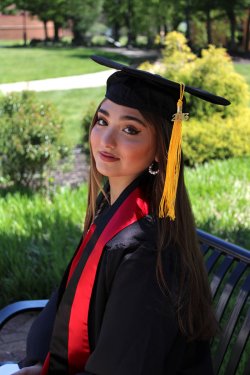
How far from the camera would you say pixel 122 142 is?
1910 millimetres

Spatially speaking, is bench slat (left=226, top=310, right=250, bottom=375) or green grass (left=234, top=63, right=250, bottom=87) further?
green grass (left=234, top=63, right=250, bottom=87)

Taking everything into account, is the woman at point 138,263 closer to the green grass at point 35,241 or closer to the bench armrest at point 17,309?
the bench armrest at point 17,309

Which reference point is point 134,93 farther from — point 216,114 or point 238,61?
point 238,61

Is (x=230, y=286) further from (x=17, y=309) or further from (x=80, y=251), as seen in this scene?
(x=17, y=309)

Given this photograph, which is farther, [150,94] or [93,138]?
[93,138]

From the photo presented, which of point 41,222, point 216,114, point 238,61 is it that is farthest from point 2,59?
point 41,222

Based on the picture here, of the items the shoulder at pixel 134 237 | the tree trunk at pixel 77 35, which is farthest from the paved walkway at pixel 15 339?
the tree trunk at pixel 77 35

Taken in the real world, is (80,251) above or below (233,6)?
above

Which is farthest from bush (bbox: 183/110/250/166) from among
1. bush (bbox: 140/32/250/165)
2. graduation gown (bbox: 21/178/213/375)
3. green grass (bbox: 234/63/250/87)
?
green grass (bbox: 234/63/250/87)

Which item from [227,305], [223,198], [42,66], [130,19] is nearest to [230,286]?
[227,305]

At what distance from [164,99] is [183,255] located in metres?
0.46

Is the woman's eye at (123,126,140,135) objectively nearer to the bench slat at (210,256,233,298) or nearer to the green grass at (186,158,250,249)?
the bench slat at (210,256,233,298)

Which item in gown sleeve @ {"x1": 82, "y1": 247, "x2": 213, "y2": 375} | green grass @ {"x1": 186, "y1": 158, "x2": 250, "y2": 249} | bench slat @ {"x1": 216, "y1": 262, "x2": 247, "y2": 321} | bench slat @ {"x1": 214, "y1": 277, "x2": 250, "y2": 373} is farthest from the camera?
green grass @ {"x1": 186, "y1": 158, "x2": 250, "y2": 249}

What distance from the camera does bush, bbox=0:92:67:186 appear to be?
6070 mm
